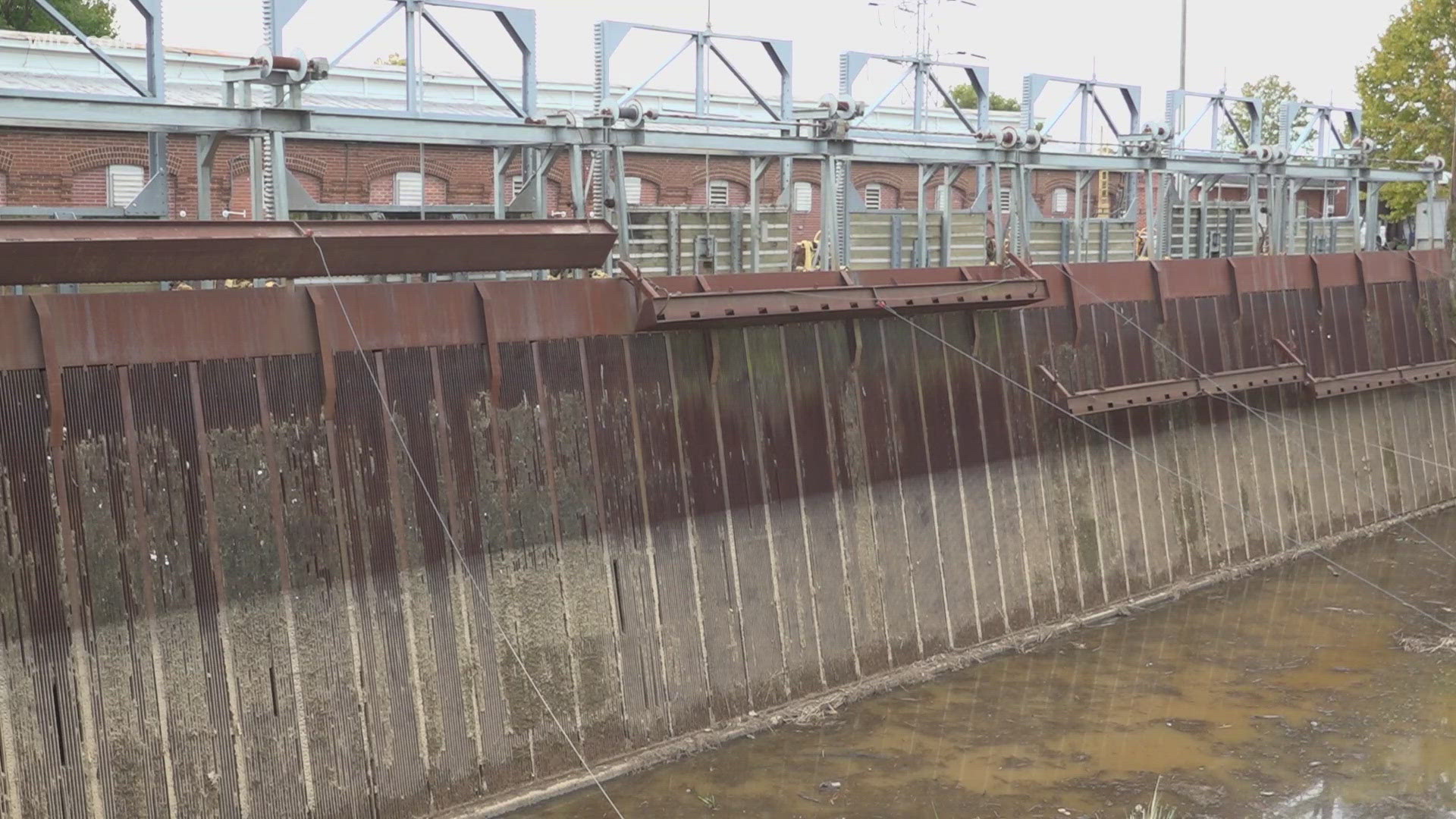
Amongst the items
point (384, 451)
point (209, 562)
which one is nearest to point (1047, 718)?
point (384, 451)

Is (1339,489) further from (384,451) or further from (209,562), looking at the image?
(209,562)

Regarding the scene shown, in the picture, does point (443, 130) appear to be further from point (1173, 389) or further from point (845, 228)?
point (1173, 389)

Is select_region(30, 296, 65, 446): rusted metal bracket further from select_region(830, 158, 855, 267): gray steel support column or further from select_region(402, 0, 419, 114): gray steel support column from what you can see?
select_region(830, 158, 855, 267): gray steel support column

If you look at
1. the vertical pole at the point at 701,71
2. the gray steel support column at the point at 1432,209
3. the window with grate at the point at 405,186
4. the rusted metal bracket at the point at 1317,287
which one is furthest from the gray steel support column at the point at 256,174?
the gray steel support column at the point at 1432,209

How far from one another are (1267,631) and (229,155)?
21.0m

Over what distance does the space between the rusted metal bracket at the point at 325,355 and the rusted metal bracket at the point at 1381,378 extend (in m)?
17.4

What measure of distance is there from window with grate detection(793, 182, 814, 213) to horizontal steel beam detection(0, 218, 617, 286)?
93.4ft

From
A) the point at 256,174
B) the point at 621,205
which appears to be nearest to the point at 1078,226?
the point at 621,205

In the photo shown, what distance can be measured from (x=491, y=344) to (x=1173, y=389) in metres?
11.3

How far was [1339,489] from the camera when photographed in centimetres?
2634

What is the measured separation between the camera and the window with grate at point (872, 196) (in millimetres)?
44562

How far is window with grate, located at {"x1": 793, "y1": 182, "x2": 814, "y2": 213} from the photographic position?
43.0 metres

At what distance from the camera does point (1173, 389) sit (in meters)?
21.7

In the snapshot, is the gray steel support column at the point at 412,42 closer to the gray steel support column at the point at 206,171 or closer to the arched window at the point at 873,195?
the gray steel support column at the point at 206,171
